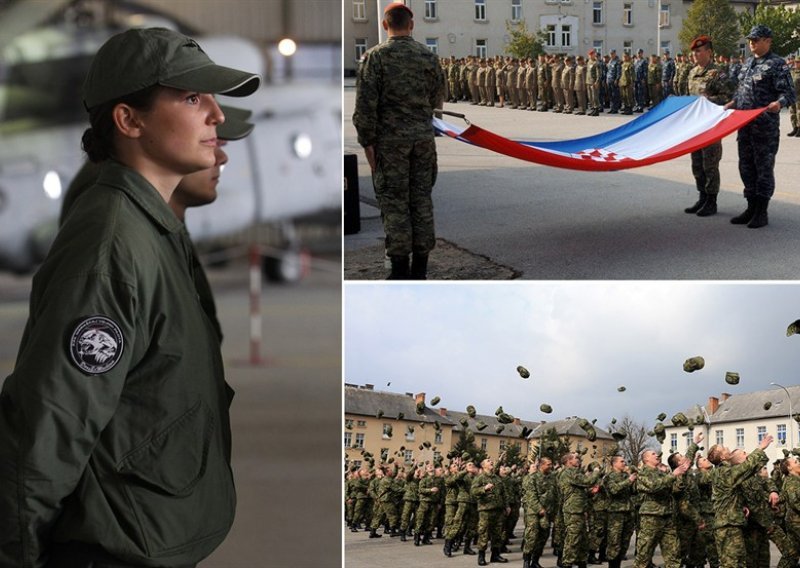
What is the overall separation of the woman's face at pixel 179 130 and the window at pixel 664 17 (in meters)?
2.64

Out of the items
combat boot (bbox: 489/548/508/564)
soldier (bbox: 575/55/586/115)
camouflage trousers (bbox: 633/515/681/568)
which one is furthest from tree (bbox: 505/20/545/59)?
combat boot (bbox: 489/548/508/564)

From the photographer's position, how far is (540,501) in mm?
7684

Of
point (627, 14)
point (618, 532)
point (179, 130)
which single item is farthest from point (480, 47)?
point (618, 532)

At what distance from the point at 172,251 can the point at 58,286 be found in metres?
0.21

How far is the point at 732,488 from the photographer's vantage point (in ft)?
18.9

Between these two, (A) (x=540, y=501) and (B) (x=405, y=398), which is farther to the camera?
(A) (x=540, y=501)

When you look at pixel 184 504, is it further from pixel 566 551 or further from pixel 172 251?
pixel 566 551

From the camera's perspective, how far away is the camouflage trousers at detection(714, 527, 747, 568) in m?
5.70

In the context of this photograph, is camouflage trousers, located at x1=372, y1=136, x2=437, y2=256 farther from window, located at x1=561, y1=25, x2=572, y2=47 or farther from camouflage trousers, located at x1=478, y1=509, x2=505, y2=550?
camouflage trousers, located at x1=478, y1=509, x2=505, y2=550

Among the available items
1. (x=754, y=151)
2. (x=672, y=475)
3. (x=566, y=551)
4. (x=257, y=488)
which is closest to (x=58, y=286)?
(x=754, y=151)

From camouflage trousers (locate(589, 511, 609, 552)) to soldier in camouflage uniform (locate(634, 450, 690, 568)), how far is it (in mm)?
1032

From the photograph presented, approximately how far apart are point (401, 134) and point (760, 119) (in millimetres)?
1628

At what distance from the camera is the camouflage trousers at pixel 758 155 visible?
4.48 metres

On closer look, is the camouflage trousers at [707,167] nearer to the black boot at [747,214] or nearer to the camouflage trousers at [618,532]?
the black boot at [747,214]
